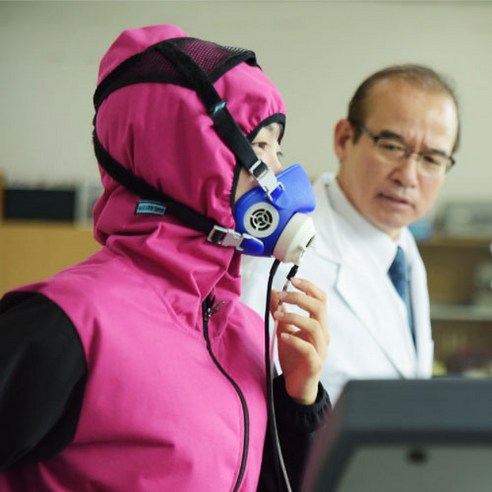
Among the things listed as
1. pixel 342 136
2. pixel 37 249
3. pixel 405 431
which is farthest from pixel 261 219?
pixel 37 249

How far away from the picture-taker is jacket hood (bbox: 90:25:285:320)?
93 cm

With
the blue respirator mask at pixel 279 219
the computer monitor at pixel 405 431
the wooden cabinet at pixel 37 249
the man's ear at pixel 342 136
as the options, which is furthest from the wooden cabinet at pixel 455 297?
the computer monitor at pixel 405 431

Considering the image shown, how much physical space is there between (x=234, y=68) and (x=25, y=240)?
3505mm

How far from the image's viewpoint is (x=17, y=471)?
845mm

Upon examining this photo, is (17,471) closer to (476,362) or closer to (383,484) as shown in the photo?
(383,484)

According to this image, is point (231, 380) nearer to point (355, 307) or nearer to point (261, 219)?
point (261, 219)

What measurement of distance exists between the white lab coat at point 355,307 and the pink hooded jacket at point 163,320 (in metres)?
0.55

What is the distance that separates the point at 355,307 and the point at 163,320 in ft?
2.80

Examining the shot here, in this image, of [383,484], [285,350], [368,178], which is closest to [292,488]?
[285,350]

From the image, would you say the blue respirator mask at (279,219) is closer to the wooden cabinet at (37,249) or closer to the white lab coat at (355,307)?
the white lab coat at (355,307)

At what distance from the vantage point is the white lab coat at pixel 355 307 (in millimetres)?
1584

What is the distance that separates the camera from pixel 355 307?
5.53 ft

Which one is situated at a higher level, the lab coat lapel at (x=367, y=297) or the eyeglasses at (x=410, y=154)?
the eyeglasses at (x=410, y=154)

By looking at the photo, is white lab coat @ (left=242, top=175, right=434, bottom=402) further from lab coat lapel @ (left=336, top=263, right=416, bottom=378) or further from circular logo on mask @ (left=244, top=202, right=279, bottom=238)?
circular logo on mask @ (left=244, top=202, right=279, bottom=238)
